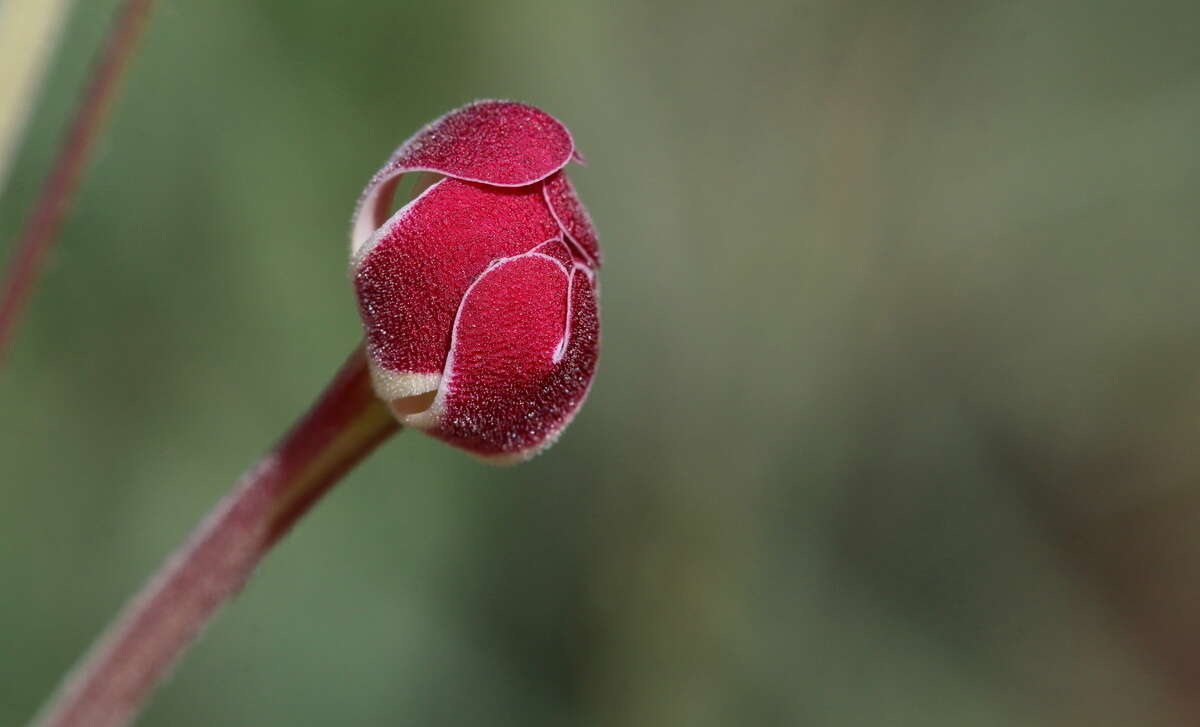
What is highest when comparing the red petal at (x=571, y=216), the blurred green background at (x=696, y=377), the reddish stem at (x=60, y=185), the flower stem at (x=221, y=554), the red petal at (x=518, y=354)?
the red petal at (x=571, y=216)

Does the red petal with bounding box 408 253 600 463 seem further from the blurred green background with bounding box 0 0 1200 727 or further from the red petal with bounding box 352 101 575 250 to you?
the blurred green background with bounding box 0 0 1200 727

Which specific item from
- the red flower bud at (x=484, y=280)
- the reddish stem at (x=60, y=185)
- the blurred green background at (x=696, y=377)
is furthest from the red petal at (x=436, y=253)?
the blurred green background at (x=696, y=377)

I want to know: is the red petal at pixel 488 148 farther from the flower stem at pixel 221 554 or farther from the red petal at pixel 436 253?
the flower stem at pixel 221 554

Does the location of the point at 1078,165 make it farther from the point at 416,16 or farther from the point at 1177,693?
the point at 416,16

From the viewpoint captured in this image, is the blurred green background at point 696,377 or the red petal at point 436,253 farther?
the blurred green background at point 696,377

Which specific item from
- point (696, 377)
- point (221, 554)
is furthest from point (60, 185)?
point (696, 377)

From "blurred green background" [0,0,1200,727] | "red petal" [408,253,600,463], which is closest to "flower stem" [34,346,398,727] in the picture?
"red petal" [408,253,600,463]

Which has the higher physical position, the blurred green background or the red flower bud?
the red flower bud
